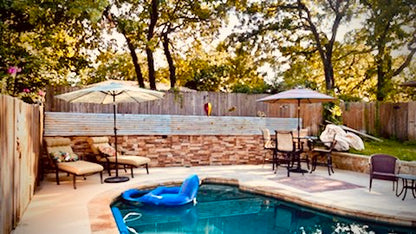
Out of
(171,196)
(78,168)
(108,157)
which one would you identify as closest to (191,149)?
(108,157)

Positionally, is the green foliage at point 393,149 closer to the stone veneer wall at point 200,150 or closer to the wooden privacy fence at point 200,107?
the stone veneer wall at point 200,150

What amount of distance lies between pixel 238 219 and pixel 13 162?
362cm

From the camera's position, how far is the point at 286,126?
450 inches

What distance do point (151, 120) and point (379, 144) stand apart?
8.01 m

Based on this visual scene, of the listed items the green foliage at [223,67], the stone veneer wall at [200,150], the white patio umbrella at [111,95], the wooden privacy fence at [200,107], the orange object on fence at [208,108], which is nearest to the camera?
the white patio umbrella at [111,95]

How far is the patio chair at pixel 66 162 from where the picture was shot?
21.3 feet

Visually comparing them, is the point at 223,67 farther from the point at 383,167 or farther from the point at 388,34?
the point at 383,167

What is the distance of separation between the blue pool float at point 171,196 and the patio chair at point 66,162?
1.01 metres

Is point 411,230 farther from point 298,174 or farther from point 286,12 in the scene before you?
point 286,12

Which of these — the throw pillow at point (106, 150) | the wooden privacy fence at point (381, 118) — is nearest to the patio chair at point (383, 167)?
the wooden privacy fence at point (381, 118)

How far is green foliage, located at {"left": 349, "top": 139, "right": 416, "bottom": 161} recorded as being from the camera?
8.75m

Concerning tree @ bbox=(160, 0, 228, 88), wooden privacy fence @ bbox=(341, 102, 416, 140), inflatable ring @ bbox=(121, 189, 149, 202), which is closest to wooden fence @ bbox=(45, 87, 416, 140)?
wooden privacy fence @ bbox=(341, 102, 416, 140)

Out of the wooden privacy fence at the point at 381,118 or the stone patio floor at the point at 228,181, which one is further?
the wooden privacy fence at the point at 381,118

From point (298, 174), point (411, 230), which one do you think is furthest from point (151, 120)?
point (411, 230)
